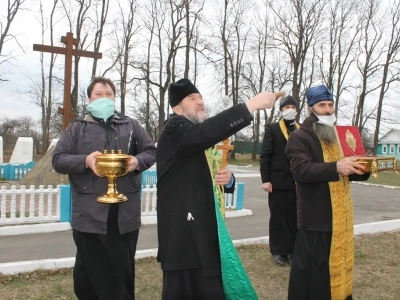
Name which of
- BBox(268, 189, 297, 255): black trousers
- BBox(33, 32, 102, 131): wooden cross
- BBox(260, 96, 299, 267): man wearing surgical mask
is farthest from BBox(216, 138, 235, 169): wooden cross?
BBox(33, 32, 102, 131): wooden cross

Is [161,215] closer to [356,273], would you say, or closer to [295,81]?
[356,273]

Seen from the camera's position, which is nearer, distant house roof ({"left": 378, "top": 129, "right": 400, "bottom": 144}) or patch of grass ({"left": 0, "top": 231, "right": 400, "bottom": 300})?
patch of grass ({"left": 0, "top": 231, "right": 400, "bottom": 300})

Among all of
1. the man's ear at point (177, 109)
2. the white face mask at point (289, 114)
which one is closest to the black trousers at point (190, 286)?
the man's ear at point (177, 109)

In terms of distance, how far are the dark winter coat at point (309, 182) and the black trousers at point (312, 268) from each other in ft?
0.34

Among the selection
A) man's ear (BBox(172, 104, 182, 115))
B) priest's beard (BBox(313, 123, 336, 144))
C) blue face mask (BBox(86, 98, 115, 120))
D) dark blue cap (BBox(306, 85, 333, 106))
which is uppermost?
dark blue cap (BBox(306, 85, 333, 106))

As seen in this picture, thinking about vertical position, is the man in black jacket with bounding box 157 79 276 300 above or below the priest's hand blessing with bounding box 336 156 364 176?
below

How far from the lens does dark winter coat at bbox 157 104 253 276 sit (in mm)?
2342

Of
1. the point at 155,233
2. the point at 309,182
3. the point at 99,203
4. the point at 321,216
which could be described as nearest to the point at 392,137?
the point at 155,233

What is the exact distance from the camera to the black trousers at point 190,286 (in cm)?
236

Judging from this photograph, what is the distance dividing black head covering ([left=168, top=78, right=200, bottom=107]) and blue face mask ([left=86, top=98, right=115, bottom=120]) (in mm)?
778

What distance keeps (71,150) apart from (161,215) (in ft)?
3.45

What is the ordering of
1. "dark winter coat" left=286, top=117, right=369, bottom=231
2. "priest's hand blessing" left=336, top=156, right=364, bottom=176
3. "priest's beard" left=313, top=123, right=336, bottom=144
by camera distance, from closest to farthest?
1. "priest's hand blessing" left=336, top=156, right=364, bottom=176
2. "dark winter coat" left=286, top=117, right=369, bottom=231
3. "priest's beard" left=313, top=123, right=336, bottom=144

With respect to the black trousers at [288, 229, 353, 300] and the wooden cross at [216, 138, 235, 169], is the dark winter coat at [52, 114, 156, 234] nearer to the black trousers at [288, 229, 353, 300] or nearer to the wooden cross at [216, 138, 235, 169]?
the wooden cross at [216, 138, 235, 169]

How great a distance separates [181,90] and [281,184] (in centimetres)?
304
